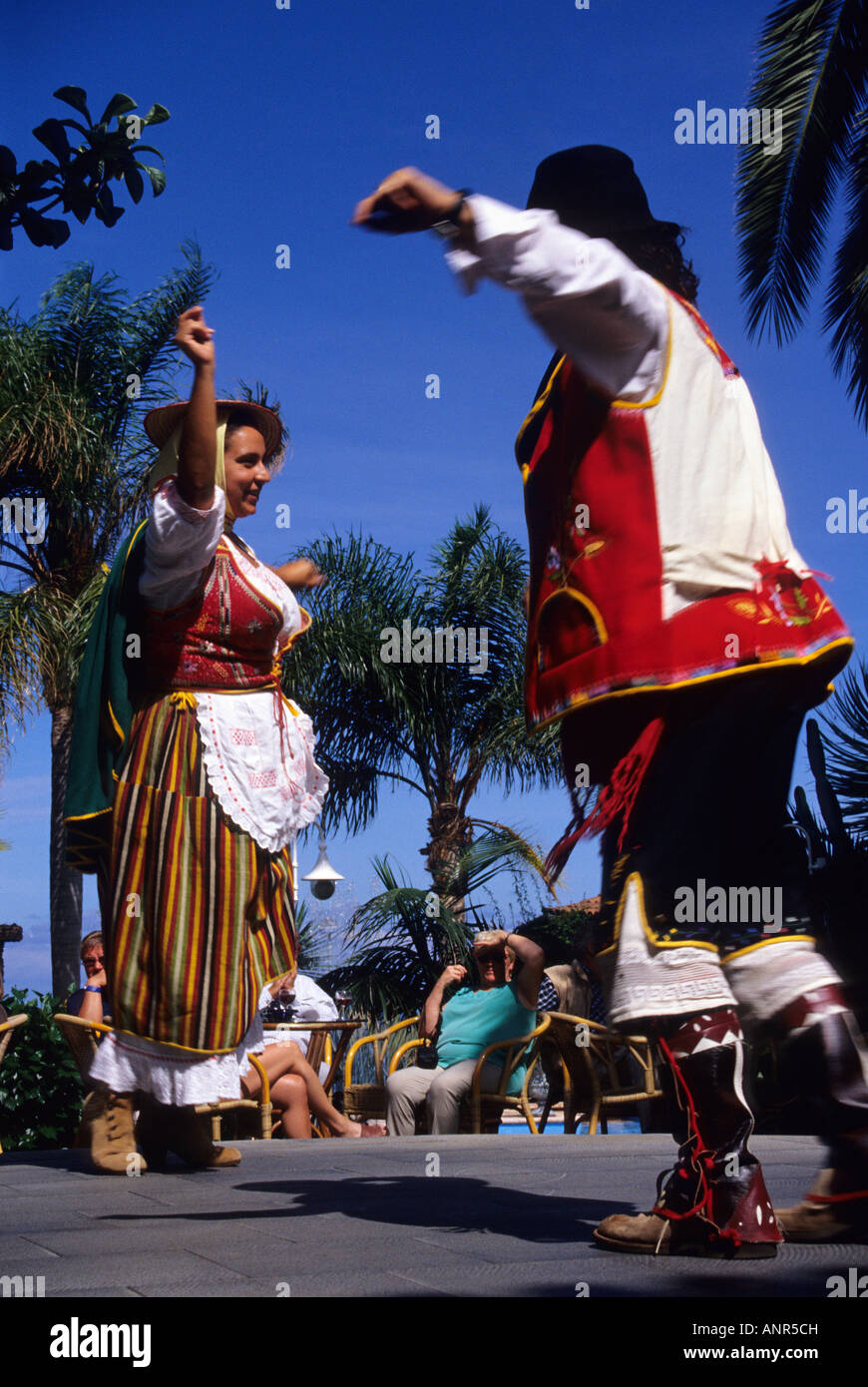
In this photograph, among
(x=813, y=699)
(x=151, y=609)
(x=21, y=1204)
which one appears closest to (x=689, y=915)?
(x=813, y=699)

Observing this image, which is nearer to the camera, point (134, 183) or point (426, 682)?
point (134, 183)

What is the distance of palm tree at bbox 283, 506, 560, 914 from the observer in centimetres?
1460

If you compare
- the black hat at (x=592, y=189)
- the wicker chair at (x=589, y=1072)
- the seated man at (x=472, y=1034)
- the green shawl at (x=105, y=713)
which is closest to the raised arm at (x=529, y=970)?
the seated man at (x=472, y=1034)

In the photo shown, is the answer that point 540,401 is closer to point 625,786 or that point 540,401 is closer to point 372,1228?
point 625,786

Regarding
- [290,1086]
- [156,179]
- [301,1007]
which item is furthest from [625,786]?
[301,1007]

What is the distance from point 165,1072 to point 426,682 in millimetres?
11424

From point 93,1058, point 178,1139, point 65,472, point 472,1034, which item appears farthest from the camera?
A: point 65,472

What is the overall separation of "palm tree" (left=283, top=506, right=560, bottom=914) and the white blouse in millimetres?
10543

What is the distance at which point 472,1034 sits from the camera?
6895mm

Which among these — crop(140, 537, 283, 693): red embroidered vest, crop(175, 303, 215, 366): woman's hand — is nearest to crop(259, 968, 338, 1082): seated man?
crop(140, 537, 283, 693): red embroidered vest

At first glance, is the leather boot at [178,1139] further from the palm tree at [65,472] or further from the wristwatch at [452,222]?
the palm tree at [65,472]

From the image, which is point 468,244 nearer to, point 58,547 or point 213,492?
point 213,492

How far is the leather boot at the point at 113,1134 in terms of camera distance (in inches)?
143
